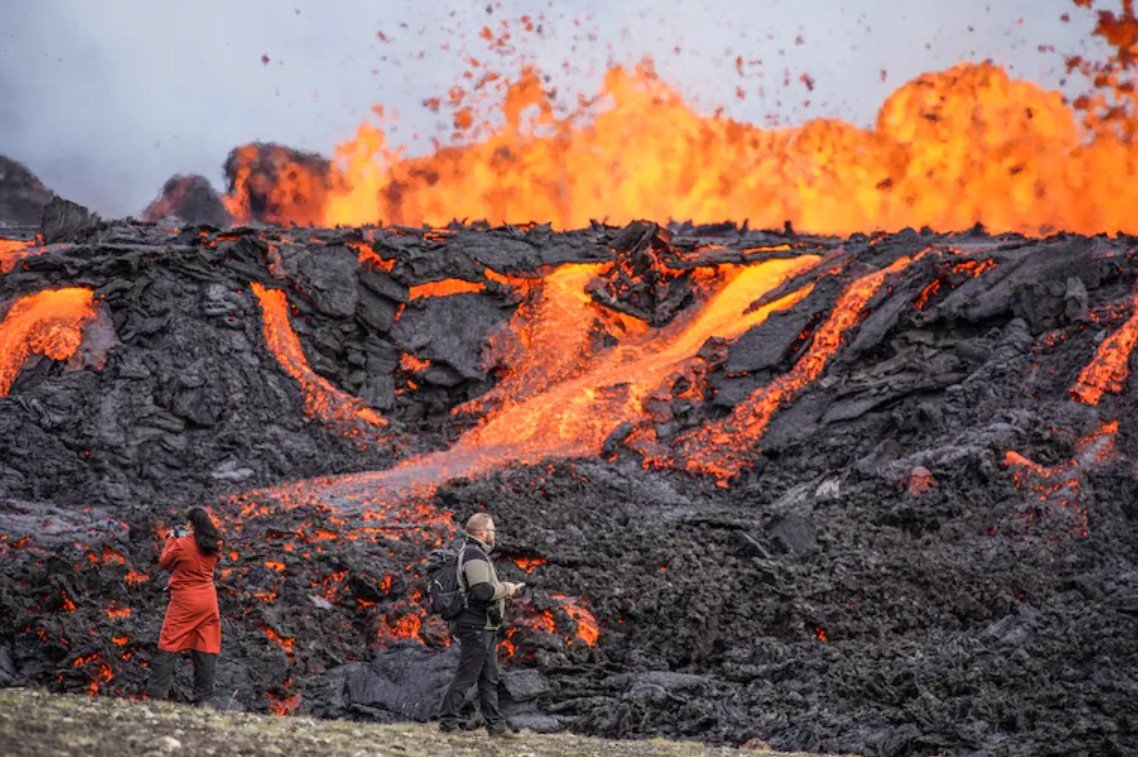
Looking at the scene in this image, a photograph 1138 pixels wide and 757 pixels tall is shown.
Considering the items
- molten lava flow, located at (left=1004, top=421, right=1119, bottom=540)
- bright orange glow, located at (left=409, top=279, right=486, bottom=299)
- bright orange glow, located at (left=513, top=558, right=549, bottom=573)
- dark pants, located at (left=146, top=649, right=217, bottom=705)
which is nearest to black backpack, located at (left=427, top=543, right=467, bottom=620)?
dark pants, located at (left=146, top=649, right=217, bottom=705)

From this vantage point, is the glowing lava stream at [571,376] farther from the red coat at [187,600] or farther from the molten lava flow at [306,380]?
the red coat at [187,600]

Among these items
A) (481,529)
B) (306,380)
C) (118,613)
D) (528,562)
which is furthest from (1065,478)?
(306,380)

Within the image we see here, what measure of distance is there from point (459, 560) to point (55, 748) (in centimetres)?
423

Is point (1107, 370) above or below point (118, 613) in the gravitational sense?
above

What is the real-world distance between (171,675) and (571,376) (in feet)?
56.5

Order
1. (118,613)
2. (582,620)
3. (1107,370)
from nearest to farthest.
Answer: (118,613), (582,620), (1107,370)

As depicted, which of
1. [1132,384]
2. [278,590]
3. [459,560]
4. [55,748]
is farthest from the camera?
[1132,384]

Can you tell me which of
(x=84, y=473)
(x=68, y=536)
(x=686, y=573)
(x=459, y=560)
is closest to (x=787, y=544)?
(x=686, y=573)

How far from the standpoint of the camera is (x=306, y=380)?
26.5m

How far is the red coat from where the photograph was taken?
35.7 feet

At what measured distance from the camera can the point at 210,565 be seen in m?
11.1

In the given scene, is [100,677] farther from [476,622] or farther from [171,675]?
[476,622]

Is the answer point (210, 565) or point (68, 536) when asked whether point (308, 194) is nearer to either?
point (68, 536)

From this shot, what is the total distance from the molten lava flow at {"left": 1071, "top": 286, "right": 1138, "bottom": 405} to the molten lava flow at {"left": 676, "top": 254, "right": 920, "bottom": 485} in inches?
202
